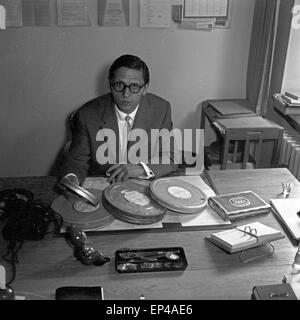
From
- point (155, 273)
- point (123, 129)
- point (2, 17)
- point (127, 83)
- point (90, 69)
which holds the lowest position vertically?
point (155, 273)

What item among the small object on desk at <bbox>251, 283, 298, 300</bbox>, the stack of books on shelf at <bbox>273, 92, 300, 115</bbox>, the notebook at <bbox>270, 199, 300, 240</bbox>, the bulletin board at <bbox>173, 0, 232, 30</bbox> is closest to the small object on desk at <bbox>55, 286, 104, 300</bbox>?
the small object on desk at <bbox>251, 283, 298, 300</bbox>

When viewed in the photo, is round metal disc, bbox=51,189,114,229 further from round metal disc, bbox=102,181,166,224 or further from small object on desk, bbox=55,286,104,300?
small object on desk, bbox=55,286,104,300

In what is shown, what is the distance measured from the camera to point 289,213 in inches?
54.4

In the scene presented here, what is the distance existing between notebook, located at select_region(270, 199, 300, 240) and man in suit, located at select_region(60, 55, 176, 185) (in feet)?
1.59

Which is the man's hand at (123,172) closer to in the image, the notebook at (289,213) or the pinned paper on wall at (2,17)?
the notebook at (289,213)

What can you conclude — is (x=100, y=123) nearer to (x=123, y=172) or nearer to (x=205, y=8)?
(x=123, y=172)

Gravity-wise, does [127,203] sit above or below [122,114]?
below

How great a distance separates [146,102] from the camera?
6.50 ft

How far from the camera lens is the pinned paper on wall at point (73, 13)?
2.59 metres

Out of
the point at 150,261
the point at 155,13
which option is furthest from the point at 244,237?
the point at 155,13

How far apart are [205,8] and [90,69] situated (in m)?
0.83

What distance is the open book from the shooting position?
1188 millimetres

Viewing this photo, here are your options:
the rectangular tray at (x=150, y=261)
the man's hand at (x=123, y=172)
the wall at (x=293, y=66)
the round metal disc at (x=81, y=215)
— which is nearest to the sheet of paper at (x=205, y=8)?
the wall at (x=293, y=66)
